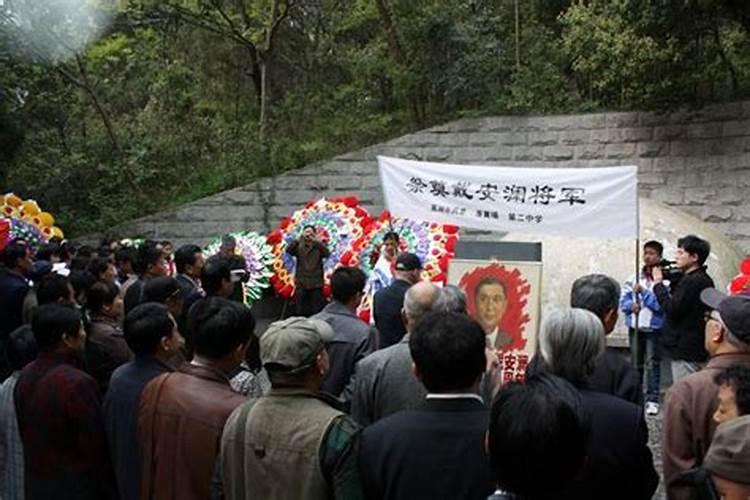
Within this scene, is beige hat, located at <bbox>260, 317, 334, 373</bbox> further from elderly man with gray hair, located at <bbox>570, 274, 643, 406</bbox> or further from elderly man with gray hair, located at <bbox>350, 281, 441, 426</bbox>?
elderly man with gray hair, located at <bbox>570, 274, 643, 406</bbox>

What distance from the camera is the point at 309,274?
445 inches

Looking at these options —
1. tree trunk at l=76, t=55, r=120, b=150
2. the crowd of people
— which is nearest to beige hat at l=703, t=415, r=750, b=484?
the crowd of people

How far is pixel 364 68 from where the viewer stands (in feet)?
56.2

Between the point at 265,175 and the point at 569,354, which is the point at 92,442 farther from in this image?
the point at 265,175

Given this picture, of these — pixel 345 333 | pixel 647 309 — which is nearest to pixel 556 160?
pixel 647 309

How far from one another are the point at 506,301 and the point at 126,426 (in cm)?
412

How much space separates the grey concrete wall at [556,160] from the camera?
11914 millimetres

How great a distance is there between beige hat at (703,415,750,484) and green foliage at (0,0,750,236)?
1002 centimetres

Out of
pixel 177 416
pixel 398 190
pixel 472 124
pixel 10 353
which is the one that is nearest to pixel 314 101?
pixel 472 124

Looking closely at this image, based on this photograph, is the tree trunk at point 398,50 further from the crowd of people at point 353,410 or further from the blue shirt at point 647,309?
the crowd of people at point 353,410

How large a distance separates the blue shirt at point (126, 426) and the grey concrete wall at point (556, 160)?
31.2 feet

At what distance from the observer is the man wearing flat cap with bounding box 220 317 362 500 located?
10.1ft

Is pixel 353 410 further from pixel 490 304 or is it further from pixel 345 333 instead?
pixel 490 304

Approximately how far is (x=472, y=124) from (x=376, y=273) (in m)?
4.49
